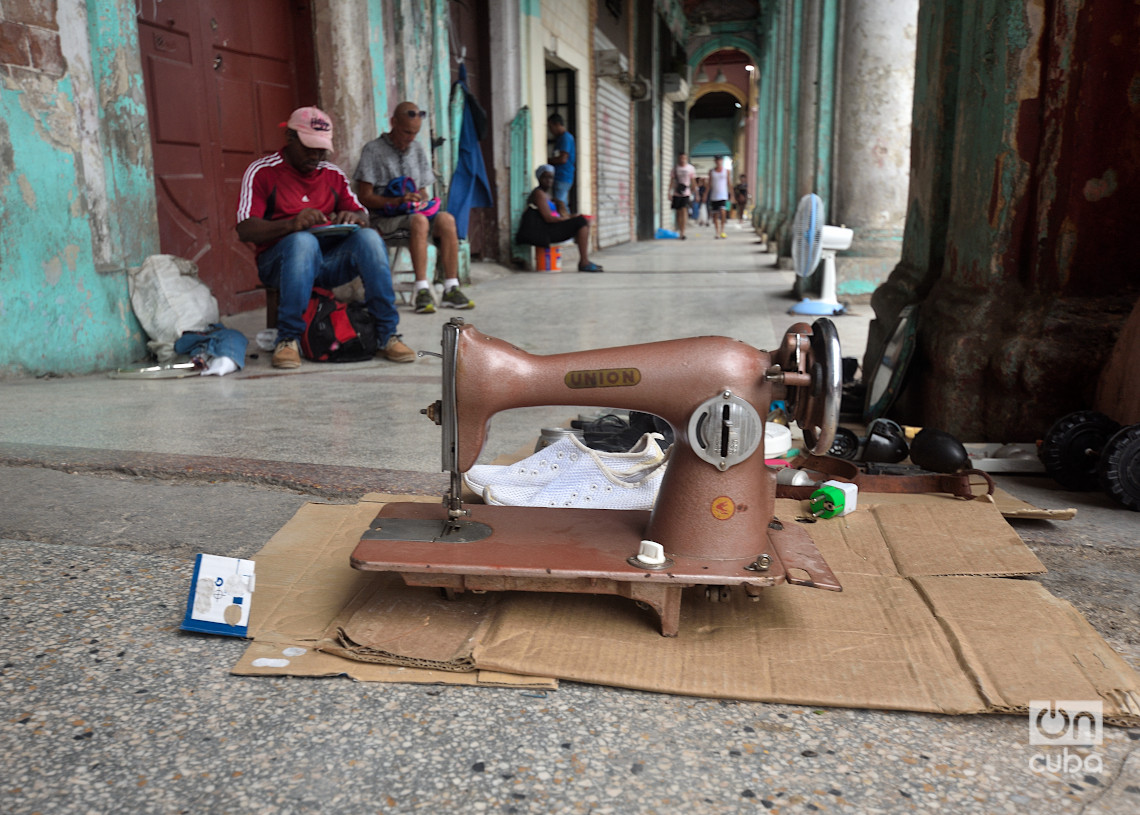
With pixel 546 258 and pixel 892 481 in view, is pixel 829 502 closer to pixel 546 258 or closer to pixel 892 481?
pixel 892 481

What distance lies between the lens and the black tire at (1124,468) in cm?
220

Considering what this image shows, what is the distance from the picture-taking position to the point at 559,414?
11.2 ft

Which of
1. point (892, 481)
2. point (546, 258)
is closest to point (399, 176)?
point (546, 258)

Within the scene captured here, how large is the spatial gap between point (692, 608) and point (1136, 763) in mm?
706

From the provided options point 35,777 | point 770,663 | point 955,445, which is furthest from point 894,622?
point 35,777

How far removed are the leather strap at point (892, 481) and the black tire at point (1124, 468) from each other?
0.98 feet

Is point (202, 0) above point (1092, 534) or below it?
above

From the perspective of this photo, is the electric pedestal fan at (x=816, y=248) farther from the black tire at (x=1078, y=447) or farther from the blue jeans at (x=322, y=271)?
the black tire at (x=1078, y=447)

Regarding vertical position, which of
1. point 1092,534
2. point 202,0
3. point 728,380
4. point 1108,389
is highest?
point 202,0

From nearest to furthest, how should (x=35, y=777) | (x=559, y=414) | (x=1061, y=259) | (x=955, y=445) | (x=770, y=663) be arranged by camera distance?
1. (x=35, y=777)
2. (x=770, y=663)
3. (x=955, y=445)
4. (x=1061, y=259)
5. (x=559, y=414)

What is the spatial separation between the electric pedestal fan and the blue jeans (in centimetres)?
313

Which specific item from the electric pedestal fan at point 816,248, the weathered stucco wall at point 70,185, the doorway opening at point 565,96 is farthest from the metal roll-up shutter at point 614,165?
the weathered stucco wall at point 70,185

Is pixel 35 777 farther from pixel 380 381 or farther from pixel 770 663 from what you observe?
pixel 380 381

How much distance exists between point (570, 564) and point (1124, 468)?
5.29 feet
